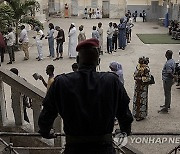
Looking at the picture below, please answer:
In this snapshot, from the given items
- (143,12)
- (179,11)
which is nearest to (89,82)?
(179,11)

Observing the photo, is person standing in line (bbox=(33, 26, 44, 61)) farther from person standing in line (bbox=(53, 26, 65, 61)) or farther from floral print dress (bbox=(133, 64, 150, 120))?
floral print dress (bbox=(133, 64, 150, 120))

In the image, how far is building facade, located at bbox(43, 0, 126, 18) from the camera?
32031 mm

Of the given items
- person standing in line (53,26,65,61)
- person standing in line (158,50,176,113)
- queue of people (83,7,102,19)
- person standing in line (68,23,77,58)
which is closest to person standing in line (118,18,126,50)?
person standing in line (68,23,77,58)

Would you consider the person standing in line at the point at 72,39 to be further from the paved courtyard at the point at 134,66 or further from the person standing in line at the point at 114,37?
the person standing in line at the point at 114,37

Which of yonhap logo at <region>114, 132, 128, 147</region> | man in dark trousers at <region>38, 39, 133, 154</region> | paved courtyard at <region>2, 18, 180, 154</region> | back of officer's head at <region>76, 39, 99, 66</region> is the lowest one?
paved courtyard at <region>2, 18, 180, 154</region>

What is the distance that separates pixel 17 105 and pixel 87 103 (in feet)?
8.34

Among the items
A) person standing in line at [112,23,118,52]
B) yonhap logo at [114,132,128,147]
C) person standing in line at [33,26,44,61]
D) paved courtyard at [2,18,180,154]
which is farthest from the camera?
person standing in line at [112,23,118,52]

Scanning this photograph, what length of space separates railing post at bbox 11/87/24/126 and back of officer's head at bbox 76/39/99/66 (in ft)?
7.73

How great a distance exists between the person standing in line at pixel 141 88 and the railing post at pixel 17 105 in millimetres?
3625

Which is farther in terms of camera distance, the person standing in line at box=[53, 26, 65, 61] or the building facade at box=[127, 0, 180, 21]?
the building facade at box=[127, 0, 180, 21]

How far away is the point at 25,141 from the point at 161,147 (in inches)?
123

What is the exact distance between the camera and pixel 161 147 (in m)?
6.98

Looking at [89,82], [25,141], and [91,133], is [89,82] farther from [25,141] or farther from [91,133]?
[25,141]

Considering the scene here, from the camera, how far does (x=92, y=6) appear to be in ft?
106
